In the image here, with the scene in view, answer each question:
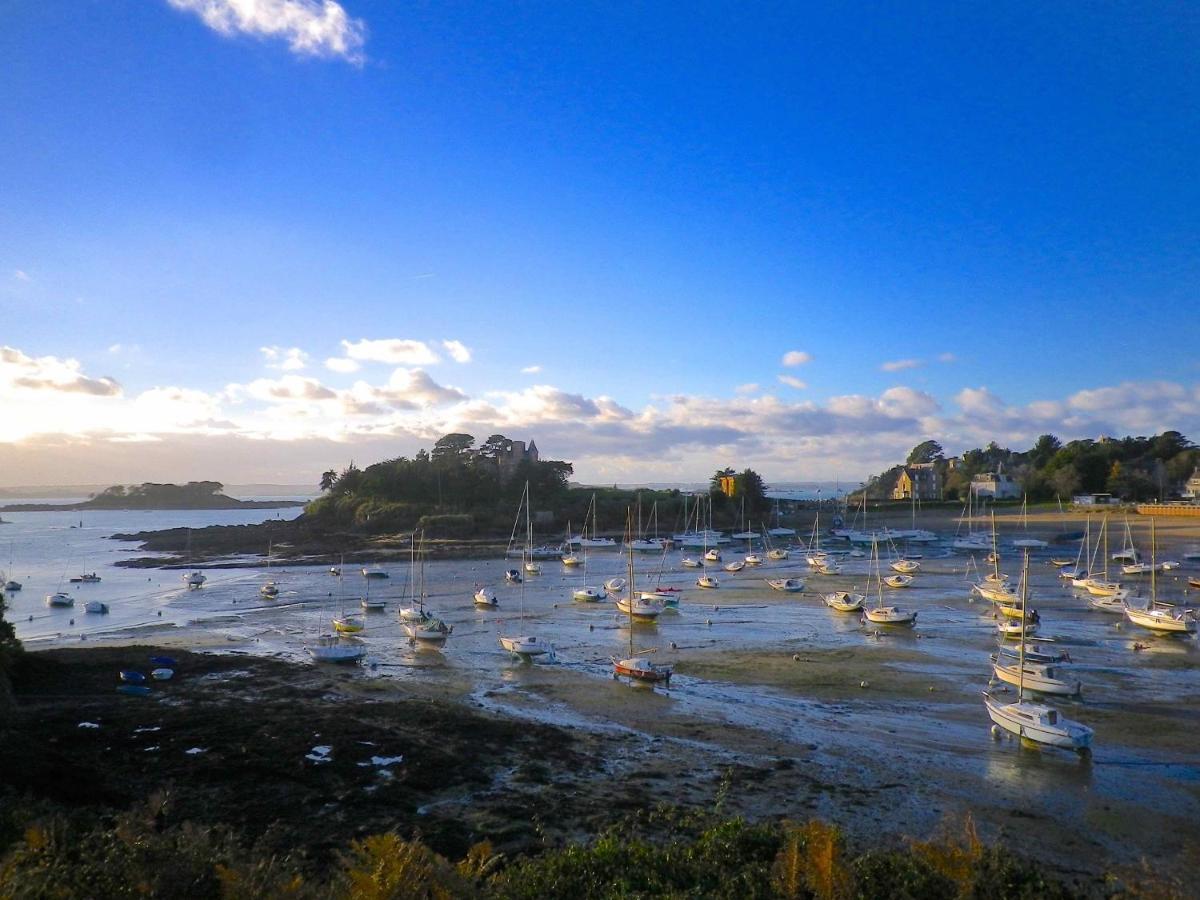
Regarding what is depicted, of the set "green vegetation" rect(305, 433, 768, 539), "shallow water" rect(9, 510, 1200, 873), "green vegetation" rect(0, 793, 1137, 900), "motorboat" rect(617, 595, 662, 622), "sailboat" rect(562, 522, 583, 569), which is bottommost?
"shallow water" rect(9, 510, 1200, 873)

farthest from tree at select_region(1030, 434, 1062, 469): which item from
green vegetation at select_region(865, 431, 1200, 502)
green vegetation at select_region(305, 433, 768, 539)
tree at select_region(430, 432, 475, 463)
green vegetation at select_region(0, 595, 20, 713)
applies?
green vegetation at select_region(0, 595, 20, 713)

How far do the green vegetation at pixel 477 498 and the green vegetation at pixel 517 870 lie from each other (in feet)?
264

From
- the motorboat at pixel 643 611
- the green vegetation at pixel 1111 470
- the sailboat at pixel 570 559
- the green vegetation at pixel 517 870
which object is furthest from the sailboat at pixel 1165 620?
the green vegetation at pixel 1111 470

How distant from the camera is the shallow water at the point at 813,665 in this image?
17938 mm

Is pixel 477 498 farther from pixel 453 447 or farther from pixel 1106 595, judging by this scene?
pixel 1106 595

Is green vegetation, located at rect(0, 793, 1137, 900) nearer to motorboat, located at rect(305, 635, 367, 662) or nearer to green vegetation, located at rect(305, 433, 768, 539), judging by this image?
motorboat, located at rect(305, 635, 367, 662)

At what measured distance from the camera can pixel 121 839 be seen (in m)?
8.95

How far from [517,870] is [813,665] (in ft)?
71.0

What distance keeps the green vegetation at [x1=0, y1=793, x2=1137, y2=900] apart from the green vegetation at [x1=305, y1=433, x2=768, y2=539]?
264 feet

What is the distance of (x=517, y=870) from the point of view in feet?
33.6

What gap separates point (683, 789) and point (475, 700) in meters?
10.2

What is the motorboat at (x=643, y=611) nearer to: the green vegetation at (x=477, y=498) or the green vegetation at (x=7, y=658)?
the green vegetation at (x=7, y=658)

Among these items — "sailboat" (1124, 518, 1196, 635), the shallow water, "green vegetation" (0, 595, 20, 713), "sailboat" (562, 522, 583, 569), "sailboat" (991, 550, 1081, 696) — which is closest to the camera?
the shallow water

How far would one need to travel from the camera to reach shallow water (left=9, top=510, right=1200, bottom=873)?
1794cm
